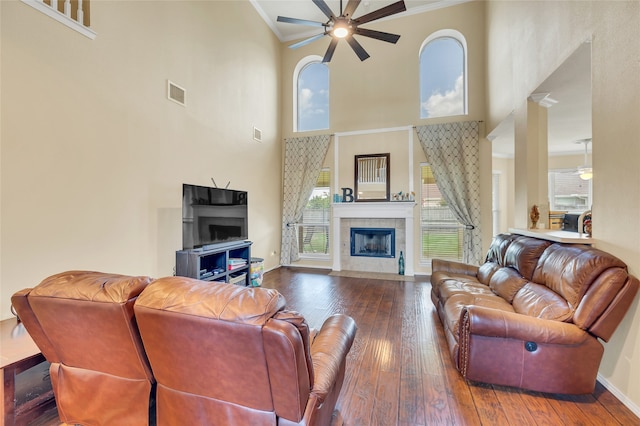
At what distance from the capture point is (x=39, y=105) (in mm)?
2330

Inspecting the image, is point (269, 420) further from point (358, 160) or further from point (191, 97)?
point (358, 160)

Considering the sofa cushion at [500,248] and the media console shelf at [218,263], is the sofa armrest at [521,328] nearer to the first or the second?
the sofa cushion at [500,248]

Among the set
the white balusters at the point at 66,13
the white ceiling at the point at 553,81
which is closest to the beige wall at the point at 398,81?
the white ceiling at the point at 553,81

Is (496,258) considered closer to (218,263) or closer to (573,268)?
(573,268)

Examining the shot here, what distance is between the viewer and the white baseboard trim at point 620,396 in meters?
1.72

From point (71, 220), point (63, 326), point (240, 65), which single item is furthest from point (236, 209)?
point (63, 326)

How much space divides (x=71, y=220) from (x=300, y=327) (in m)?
2.73

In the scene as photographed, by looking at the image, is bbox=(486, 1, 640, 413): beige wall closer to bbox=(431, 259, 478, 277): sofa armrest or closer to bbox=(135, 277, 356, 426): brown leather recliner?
bbox=(431, 259, 478, 277): sofa armrest

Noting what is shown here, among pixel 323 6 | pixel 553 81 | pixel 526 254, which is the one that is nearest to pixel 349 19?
pixel 323 6

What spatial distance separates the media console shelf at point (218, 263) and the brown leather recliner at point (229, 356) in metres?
2.30

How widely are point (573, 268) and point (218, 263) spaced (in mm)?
3907

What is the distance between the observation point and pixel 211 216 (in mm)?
3771

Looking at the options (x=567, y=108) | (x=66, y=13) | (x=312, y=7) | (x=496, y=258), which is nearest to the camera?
(x=66, y=13)

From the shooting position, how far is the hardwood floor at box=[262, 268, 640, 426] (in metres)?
1.69
